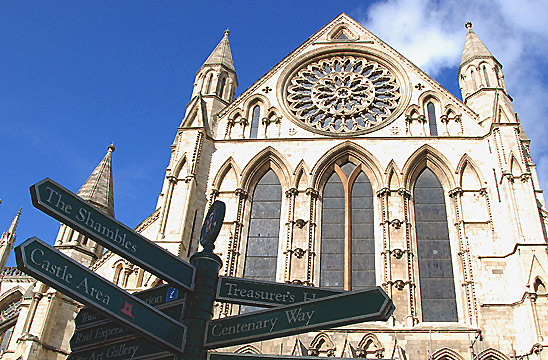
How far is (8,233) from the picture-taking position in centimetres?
3481

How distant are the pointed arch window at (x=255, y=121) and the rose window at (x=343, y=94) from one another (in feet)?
3.45

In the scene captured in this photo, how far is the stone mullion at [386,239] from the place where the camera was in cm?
1322

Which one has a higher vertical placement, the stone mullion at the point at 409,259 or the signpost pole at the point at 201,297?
the stone mullion at the point at 409,259

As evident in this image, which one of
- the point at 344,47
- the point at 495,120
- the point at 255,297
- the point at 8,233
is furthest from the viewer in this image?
the point at 8,233

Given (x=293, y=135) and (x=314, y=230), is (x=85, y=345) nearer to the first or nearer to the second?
(x=314, y=230)

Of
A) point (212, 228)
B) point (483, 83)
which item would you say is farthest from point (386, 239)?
point (212, 228)

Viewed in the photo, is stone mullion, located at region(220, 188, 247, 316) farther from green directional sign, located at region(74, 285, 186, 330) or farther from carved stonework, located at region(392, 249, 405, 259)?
green directional sign, located at region(74, 285, 186, 330)

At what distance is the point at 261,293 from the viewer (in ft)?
17.0

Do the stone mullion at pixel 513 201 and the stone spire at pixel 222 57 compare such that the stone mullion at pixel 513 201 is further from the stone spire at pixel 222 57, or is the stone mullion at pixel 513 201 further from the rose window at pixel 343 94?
the stone spire at pixel 222 57

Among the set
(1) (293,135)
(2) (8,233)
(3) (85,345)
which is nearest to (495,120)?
(1) (293,135)

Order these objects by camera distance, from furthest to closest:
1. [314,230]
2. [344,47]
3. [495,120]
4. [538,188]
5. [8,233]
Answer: [8,233] → [344,47] → [538,188] → [495,120] → [314,230]

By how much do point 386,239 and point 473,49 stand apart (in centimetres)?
813

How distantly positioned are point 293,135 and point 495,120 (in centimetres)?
567

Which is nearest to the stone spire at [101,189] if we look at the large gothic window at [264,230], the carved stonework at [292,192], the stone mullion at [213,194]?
the stone mullion at [213,194]
